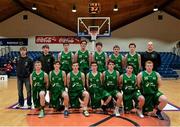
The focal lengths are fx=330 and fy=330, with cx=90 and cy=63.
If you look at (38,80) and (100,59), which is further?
(100,59)

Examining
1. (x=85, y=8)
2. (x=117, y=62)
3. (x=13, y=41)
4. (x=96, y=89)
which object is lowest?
(x=96, y=89)

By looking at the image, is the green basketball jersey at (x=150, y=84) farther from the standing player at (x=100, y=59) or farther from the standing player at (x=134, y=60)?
the standing player at (x=100, y=59)

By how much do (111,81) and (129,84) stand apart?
412 mm

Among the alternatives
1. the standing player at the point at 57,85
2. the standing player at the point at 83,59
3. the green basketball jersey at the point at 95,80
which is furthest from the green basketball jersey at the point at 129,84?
the standing player at the point at 57,85

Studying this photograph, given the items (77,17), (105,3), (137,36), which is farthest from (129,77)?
(137,36)

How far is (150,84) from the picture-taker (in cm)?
680

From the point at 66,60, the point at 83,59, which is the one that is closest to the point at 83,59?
the point at 83,59

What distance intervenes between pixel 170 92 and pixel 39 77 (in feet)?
16.4

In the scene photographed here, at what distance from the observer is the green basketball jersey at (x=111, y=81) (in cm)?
719

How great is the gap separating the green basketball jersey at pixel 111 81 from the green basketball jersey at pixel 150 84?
2.17 feet

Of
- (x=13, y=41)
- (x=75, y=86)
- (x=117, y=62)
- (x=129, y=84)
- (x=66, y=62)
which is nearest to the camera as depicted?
(x=129, y=84)

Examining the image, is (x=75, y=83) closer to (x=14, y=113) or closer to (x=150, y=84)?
(x=14, y=113)

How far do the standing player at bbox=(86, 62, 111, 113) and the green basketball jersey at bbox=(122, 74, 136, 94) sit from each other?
1.35 feet

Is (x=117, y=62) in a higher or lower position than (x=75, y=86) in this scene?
higher
